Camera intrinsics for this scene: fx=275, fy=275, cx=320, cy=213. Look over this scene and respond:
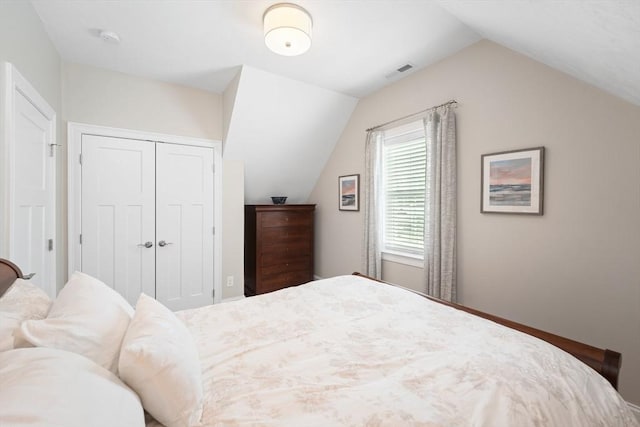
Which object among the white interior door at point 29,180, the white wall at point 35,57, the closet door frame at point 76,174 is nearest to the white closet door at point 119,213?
the closet door frame at point 76,174

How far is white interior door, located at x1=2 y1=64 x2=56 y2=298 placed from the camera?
156cm

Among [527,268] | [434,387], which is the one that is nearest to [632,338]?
[527,268]

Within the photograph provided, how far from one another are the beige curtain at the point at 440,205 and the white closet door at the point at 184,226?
8.34 feet

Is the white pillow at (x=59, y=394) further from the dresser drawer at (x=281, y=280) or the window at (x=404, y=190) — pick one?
the dresser drawer at (x=281, y=280)

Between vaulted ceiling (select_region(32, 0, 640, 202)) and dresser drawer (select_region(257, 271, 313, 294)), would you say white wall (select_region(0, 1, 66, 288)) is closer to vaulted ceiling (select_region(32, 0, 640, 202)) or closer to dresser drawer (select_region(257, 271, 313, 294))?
vaulted ceiling (select_region(32, 0, 640, 202))

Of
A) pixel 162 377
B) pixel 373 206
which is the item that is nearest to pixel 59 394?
pixel 162 377

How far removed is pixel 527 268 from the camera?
7.00 feet

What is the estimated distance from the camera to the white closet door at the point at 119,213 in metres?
2.79

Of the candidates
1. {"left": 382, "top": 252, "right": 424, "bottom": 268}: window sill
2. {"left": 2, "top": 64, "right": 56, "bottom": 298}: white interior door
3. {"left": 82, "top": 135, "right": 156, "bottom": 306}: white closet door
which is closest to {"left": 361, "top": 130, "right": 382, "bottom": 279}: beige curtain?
{"left": 382, "top": 252, "right": 424, "bottom": 268}: window sill

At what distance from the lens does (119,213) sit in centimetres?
292

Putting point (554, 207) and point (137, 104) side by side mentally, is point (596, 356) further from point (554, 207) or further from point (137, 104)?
point (137, 104)

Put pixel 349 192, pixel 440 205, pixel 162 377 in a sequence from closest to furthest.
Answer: pixel 162 377, pixel 440 205, pixel 349 192

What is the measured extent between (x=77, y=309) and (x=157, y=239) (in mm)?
2414

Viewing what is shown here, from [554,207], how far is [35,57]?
385cm
